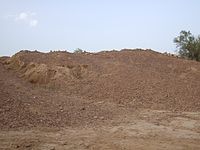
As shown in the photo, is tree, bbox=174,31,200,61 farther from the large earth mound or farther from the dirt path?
the dirt path

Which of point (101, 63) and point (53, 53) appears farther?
point (53, 53)

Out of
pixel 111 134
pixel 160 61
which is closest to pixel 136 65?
pixel 160 61

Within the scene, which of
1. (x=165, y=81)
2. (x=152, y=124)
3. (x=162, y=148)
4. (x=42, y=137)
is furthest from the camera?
(x=165, y=81)

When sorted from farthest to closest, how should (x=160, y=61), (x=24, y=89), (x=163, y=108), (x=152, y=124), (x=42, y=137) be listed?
(x=160, y=61) < (x=24, y=89) < (x=163, y=108) < (x=152, y=124) < (x=42, y=137)

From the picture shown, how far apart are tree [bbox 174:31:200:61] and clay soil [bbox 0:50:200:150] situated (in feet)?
16.3

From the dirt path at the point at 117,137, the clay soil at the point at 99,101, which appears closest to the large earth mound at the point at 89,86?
the clay soil at the point at 99,101

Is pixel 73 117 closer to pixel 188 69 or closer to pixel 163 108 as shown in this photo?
pixel 163 108

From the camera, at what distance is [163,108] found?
10.7 metres

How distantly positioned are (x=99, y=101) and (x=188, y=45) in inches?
424

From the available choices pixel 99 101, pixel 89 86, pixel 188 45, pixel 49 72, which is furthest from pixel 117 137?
pixel 188 45

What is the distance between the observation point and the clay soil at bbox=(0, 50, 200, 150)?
7184mm

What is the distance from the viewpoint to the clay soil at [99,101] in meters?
7.18

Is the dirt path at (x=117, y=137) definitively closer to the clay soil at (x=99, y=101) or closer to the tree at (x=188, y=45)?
the clay soil at (x=99, y=101)

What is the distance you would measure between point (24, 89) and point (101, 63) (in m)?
3.64
